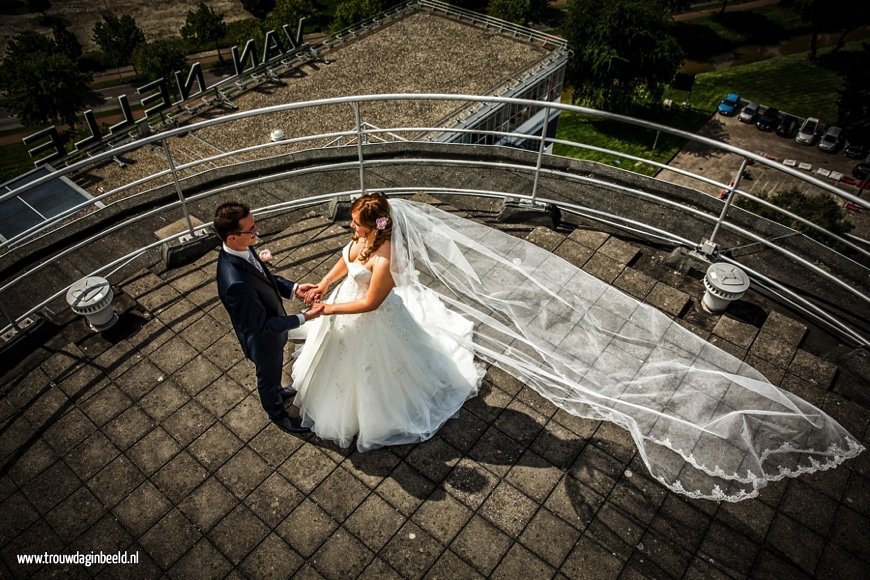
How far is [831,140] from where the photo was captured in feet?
127

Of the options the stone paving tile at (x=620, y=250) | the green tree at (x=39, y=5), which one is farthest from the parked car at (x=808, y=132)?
the green tree at (x=39, y=5)

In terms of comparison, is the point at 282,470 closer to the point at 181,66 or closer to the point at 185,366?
the point at 185,366

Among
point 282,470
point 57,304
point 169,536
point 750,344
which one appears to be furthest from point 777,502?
point 57,304

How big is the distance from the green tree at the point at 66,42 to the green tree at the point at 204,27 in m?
9.30

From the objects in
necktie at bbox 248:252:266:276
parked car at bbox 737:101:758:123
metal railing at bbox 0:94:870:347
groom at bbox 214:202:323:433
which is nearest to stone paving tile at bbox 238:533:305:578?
groom at bbox 214:202:323:433

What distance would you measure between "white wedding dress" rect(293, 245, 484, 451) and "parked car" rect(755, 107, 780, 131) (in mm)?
43718

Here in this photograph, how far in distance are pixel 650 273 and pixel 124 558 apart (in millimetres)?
6162

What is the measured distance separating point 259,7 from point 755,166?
47443mm

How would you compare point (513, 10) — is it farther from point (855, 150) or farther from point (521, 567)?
point (521, 567)

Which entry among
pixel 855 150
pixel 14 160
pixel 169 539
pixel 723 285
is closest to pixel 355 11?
pixel 14 160

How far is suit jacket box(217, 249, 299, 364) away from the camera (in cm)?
447

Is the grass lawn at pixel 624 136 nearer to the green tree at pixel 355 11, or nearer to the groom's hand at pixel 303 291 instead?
the green tree at pixel 355 11

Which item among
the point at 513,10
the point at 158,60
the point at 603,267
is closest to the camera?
the point at 603,267

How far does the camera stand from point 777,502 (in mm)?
4926
